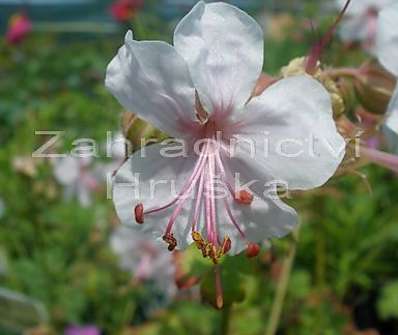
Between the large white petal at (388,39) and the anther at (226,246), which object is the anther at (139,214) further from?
the large white petal at (388,39)

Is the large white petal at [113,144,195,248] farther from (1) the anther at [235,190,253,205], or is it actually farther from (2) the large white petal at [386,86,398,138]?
(2) the large white petal at [386,86,398,138]

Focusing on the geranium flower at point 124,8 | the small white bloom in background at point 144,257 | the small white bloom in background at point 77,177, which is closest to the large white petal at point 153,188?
the small white bloom in background at point 144,257

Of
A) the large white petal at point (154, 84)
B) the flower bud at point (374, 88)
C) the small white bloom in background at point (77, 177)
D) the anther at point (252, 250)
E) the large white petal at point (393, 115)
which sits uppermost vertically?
the large white petal at point (154, 84)

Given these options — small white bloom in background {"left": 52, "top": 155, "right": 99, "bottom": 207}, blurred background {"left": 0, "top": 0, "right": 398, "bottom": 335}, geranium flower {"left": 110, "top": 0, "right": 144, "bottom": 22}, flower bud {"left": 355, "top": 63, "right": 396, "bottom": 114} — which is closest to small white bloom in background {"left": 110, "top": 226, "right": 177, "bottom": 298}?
blurred background {"left": 0, "top": 0, "right": 398, "bottom": 335}

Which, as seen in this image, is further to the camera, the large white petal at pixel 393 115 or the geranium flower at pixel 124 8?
the geranium flower at pixel 124 8

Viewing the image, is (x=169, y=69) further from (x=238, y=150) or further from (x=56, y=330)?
(x=56, y=330)

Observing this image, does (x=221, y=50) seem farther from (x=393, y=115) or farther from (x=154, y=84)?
(x=393, y=115)
